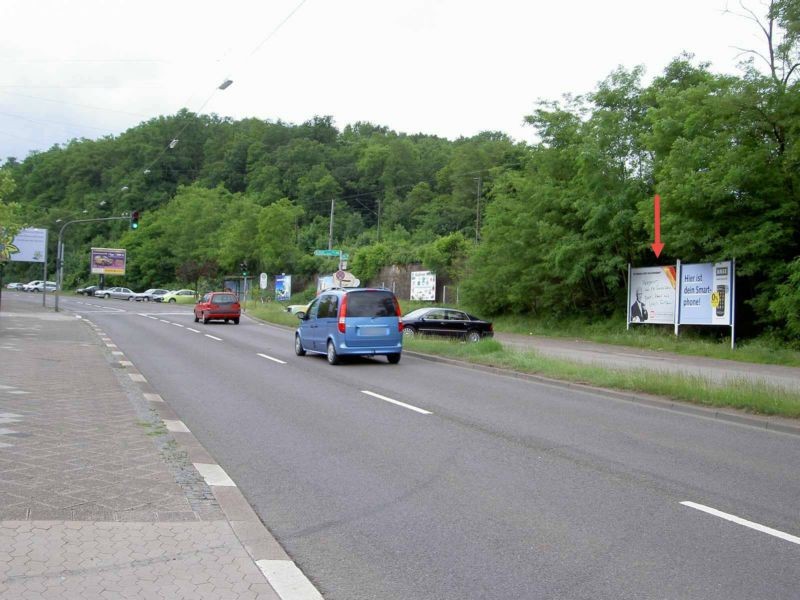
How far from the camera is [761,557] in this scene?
4.90 meters

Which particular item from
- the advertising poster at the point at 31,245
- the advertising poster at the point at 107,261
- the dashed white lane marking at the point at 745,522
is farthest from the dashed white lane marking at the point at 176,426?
the advertising poster at the point at 107,261

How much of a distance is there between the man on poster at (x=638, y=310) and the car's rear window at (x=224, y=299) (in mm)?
19313

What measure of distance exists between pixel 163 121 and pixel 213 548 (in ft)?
288

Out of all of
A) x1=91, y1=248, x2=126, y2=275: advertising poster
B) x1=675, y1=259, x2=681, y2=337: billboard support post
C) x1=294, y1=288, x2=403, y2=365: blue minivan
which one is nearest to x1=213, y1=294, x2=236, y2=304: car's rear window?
x1=294, y1=288, x2=403, y2=365: blue minivan

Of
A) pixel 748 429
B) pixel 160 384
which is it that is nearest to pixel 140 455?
pixel 160 384

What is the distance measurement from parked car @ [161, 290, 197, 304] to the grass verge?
59096 millimetres

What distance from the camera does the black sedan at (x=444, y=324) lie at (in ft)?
94.5

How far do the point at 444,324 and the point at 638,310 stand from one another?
843 centimetres

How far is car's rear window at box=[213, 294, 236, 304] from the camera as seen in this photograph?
122 ft

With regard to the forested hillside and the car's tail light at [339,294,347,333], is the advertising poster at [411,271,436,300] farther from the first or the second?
the car's tail light at [339,294,347,333]

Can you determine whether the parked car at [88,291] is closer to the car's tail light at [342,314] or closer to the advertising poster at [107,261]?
the advertising poster at [107,261]

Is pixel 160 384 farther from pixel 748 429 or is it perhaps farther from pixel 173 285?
pixel 173 285

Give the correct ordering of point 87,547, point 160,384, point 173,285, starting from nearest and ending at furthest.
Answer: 1. point 87,547
2. point 160,384
3. point 173,285

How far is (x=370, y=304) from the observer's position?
1803 centimetres
